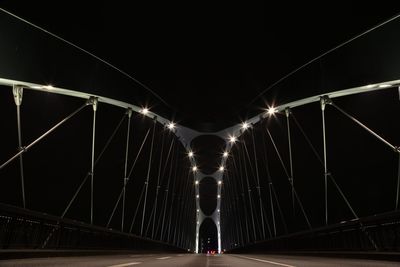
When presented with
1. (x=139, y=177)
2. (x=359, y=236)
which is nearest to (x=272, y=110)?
(x=139, y=177)

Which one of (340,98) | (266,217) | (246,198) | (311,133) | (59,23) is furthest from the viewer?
(246,198)

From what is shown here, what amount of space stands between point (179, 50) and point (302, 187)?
285 inches

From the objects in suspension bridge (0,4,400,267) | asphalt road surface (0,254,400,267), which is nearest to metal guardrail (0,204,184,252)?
suspension bridge (0,4,400,267)

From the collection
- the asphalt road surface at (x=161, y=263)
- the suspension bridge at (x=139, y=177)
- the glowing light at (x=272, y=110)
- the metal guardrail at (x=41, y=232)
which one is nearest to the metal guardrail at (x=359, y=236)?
the suspension bridge at (x=139, y=177)

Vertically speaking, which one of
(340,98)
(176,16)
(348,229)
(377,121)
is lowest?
(348,229)

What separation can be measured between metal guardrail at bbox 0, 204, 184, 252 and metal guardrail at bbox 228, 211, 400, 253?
5.17 metres

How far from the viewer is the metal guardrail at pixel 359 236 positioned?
A: 5.50 metres

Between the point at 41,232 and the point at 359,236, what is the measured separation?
5690 millimetres

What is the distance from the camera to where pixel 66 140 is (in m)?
12.0

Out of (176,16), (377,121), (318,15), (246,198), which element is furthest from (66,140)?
(246,198)

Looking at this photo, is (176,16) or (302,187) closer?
(176,16)

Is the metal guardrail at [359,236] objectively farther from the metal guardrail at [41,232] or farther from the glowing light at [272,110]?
the glowing light at [272,110]

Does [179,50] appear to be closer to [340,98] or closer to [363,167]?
[340,98]

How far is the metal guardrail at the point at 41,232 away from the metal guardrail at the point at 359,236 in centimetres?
517
